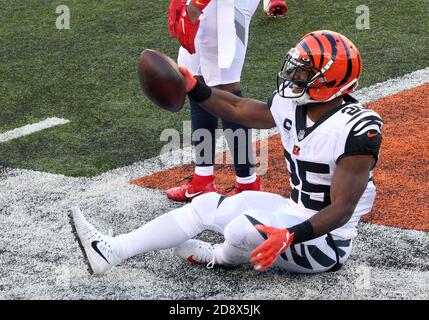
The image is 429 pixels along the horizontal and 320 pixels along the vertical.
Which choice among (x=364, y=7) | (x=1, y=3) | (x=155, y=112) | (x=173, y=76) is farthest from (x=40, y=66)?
(x=173, y=76)

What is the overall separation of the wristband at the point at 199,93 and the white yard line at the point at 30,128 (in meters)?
2.20

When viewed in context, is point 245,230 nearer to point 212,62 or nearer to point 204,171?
point 204,171

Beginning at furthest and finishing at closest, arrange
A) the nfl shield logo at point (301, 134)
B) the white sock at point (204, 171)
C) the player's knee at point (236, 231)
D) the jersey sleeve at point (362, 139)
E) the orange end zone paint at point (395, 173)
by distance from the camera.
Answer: the white sock at point (204, 171) < the orange end zone paint at point (395, 173) < the nfl shield logo at point (301, 134) < the player's knee at point (236, 231) < the jersey sleeve at point (362, 139)

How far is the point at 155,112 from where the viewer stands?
6258mm

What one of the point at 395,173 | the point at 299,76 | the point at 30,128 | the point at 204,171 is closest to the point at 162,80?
the point at 299,76

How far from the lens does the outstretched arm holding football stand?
4.04 metres

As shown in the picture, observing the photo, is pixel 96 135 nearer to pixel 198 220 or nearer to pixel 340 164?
pixel 198 220

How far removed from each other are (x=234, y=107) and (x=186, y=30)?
2.26ft

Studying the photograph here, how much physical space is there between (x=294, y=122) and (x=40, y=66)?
4056 millimetres

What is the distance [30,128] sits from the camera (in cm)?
607

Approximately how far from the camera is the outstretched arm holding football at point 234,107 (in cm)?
404

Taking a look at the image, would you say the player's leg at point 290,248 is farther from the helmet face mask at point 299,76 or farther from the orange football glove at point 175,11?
the orange football glove at point 175,11

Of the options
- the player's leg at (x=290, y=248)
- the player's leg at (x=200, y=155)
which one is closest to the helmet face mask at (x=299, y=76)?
the player's leg at (x=290, y=248)
